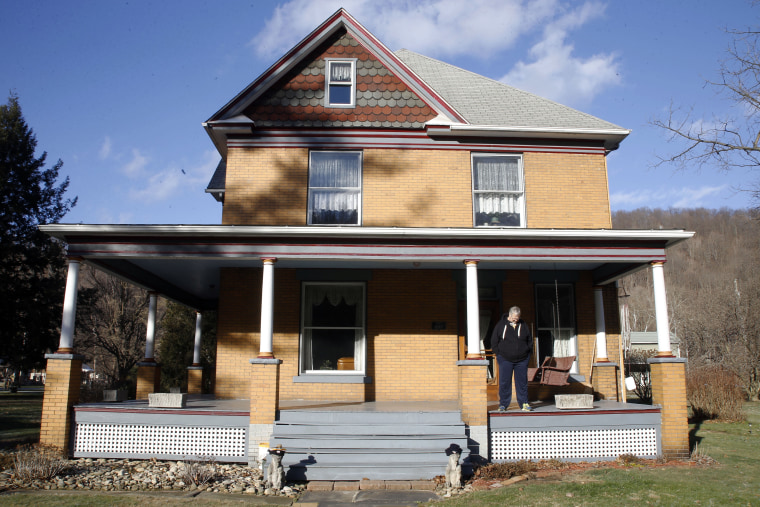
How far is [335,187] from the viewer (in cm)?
1238

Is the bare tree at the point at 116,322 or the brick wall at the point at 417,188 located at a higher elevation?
the brick wall at the point at 417,188

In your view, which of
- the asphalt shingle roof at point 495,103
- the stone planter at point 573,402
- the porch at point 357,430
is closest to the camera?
the porch at point 357,430

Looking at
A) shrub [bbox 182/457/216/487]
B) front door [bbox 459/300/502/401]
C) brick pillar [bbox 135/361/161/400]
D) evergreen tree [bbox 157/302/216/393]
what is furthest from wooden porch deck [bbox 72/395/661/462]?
evergreen tree [bbox 157/302/216/393]

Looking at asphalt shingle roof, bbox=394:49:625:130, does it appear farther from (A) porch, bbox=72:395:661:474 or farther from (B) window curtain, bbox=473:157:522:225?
(A) porch, bbox=72:395:661:474

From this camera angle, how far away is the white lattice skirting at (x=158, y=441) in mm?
9391

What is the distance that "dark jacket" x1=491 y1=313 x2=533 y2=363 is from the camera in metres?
9.88

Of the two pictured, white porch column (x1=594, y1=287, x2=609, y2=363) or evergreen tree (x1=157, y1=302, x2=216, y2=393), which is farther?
evergreen tree (x1=157, y1=302, x2=216, y2=393)

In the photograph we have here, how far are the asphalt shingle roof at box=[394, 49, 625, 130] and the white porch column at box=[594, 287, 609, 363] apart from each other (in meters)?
3.83

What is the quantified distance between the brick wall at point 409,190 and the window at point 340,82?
1.38 m

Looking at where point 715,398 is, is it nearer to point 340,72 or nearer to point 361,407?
point 361,407

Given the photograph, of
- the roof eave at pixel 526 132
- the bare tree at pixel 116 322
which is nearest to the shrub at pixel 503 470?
the roof eave at pixel 526 132

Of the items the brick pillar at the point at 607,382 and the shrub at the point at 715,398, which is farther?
the shrub at the point at 715,398

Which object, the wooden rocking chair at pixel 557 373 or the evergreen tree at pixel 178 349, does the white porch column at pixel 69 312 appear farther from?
the evergreen tree at pixel 178 349

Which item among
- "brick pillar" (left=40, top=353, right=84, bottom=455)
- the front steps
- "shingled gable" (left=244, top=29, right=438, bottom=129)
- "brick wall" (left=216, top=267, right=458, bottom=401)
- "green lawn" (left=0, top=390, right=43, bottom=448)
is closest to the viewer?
the front steps
